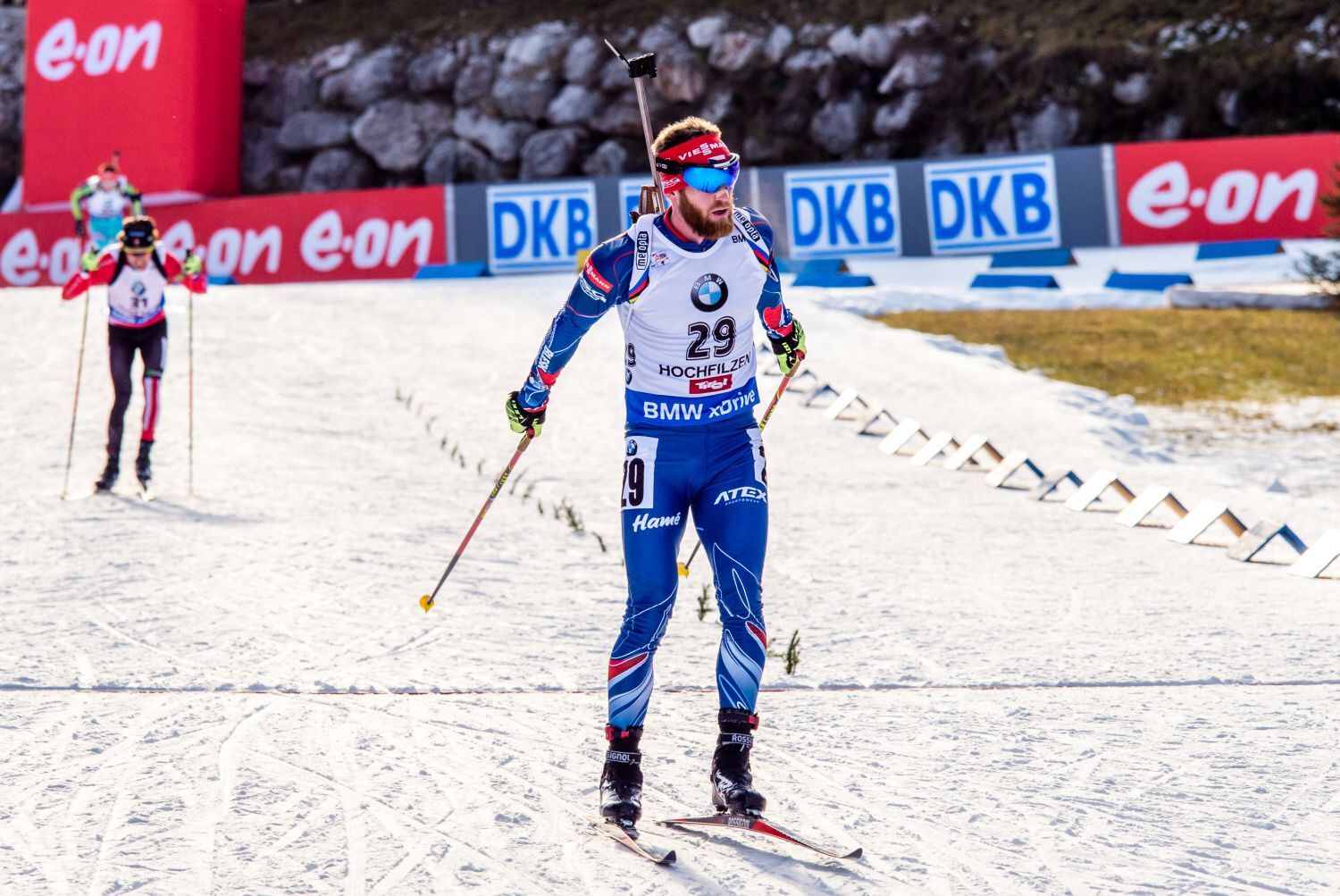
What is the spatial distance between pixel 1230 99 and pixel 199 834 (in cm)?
2937

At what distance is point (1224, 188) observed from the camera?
2344 centimetres


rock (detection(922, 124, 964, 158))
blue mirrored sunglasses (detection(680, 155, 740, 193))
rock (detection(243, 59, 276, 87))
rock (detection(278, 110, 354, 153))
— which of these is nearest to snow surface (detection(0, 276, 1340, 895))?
blue mirrored sunglasses (detection(680, 155, 740, 193))

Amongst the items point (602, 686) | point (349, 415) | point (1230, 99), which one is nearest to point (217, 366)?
point (349, 415)

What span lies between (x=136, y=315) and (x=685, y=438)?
24.2 feet

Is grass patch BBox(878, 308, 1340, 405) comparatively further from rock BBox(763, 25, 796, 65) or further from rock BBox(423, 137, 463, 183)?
rock BBox(423, 137, 463, 183)

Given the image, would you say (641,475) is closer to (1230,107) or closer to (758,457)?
(758,457)

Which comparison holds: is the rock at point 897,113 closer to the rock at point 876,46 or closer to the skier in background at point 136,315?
the rock at point 876,46

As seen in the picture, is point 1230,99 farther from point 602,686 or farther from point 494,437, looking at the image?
point 602,686

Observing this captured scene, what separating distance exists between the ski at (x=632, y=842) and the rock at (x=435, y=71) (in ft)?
112

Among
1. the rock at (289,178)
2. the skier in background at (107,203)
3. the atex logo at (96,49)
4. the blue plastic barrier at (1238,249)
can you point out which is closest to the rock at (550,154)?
the rock at (289,178)

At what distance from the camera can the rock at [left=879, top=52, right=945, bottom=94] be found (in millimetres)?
32812

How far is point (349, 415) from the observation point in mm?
13625

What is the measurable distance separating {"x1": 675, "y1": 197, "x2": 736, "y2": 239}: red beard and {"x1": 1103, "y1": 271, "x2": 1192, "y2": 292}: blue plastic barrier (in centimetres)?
1740

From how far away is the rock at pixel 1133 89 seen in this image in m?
30.8
